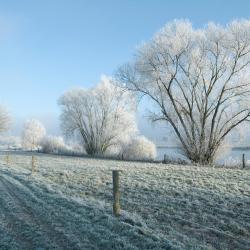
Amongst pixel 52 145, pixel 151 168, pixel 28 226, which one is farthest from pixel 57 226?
pixel 52 145

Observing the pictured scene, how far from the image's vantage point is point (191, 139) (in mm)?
37312

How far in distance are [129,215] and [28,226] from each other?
8.84 ft

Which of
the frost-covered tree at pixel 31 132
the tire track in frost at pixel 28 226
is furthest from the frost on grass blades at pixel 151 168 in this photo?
the frost-covered tree at pixel 31 132

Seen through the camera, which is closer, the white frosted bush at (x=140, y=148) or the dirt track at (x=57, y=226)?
the dirt track at (x=57, y=226)

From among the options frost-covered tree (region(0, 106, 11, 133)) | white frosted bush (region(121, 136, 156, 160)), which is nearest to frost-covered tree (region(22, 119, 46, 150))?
frost-covered tree (region(0, 106, 11, 133))

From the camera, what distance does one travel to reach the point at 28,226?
10.2 metres

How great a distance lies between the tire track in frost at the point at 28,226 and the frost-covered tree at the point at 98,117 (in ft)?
152

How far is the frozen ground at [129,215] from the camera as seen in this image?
8992 millimetres

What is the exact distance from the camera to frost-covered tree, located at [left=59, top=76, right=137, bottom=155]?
6116 cm

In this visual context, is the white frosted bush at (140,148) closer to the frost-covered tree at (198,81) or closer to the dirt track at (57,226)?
the frost-covered tree at (198,81)

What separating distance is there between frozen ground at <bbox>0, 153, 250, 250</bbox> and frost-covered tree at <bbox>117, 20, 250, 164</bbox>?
59.2ft

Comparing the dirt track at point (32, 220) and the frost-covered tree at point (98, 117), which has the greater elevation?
the frost-covered tree at point (98, 117)

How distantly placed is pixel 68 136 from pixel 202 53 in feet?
113

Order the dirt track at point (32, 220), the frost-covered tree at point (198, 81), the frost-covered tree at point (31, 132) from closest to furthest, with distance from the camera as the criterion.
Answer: the dirt track at point (32, 220)
the frost-covered tree at point (198, 81)
the frost-covered tree at point (31, 132)
